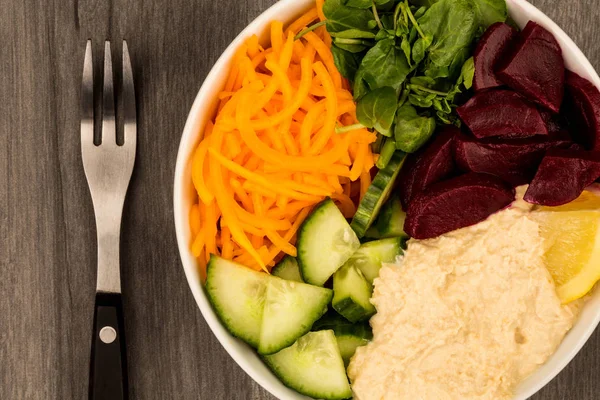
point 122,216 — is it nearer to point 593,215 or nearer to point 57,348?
point 57,348

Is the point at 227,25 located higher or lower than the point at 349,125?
higher

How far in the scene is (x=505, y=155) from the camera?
1.77 m

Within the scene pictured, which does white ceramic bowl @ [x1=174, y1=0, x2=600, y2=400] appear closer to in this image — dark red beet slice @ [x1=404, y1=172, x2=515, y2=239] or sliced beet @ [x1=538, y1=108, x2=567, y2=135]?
sliced beet @ [x1=538, y1=108, x2=567, y2=135]

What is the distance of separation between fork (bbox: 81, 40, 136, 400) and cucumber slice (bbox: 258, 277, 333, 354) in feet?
1.55

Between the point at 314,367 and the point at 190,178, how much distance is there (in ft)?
1.91

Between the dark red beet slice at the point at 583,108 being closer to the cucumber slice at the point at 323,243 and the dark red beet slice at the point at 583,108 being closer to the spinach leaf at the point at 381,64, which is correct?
the spinach leaf at the point at 381,64

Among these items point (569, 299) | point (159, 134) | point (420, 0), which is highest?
point (420, 0)

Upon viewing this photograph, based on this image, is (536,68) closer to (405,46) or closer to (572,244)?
(405,46)

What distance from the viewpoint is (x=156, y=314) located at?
6.75ft

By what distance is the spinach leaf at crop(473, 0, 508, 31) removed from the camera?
1.75 metres

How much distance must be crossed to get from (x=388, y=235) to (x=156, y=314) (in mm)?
720

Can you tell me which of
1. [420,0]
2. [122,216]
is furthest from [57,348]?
[420,0]

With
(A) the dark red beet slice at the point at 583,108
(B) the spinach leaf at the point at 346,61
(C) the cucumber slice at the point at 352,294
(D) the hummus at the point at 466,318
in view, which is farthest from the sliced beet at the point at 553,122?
(C) the cucumber slice at the point at 352,294

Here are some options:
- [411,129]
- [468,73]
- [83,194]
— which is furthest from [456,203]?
[83,194]
